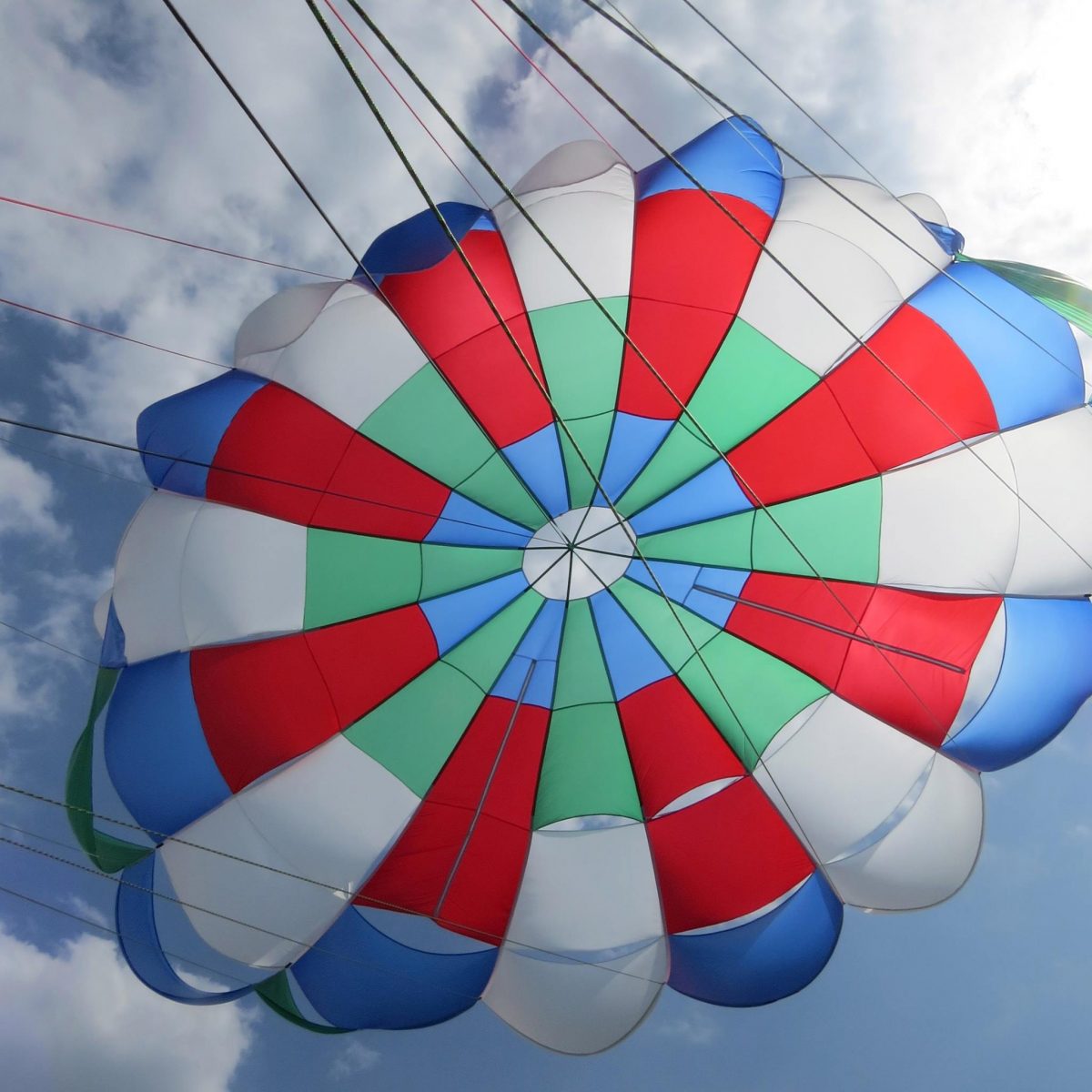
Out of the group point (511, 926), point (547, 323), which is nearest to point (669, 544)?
point (547, 323)

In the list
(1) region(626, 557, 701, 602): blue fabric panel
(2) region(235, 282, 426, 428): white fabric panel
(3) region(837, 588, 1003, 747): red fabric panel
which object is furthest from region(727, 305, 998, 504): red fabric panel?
(2) region(235, 282, 426, 428): white fabric panel

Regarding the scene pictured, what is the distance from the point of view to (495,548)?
582cm

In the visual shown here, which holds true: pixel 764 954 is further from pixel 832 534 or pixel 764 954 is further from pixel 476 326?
pixel 476 326

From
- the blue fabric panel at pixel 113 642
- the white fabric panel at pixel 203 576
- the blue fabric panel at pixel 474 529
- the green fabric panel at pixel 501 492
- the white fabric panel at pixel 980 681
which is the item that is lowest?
the white fabric panel at pixel 980 681

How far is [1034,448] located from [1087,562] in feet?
2.23

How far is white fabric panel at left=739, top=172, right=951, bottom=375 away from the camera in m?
5.29

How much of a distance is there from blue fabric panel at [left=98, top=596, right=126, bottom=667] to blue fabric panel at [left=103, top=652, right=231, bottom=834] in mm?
182

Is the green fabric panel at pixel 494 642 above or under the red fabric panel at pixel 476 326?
under

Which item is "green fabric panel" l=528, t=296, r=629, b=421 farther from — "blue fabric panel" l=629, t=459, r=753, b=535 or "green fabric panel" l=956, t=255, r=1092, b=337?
"green fabric panel" l=956, t=255, r=1092, b=337

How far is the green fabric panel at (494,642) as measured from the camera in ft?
18.4

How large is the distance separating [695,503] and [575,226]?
1790mm

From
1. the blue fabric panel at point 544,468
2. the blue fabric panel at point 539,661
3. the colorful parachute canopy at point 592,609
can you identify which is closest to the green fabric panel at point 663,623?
the colorful parachute canopy at point 592,609

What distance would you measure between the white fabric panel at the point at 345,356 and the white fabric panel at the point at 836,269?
2.13 m

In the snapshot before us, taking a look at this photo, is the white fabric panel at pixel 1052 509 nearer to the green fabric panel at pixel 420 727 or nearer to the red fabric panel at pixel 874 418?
the red fabric panel at pixel 874 418
